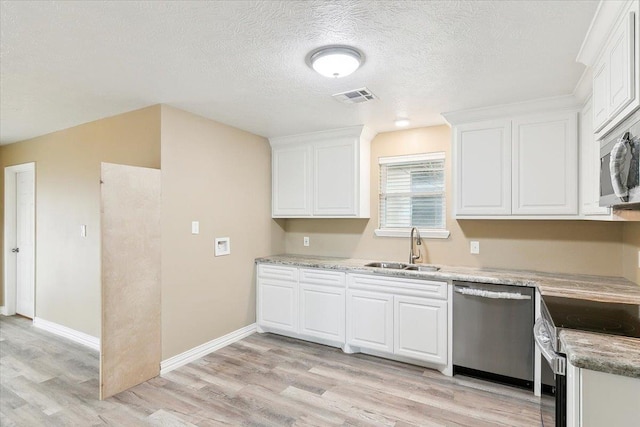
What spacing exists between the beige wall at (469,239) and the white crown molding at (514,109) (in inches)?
18.1

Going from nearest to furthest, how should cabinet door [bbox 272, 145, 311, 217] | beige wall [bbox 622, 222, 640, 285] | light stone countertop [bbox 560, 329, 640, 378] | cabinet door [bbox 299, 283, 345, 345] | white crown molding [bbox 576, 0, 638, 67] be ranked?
light stone countertop [bbox 560, 329, 640, 378] < white crown molding [bbox 576, 0, 638, 67] < beige wall [bbox 622, 222, 640, 285] < cabinet door [bbox 299, 283, 345, 345] < cabinet door [bbox 272, 145, 311, 217]

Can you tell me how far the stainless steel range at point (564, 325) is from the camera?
4.94 ft

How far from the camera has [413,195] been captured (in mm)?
3896

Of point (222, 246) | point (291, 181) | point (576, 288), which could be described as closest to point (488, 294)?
point (576, 288)

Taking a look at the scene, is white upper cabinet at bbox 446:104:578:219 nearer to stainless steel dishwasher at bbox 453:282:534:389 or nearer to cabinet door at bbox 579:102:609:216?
cabinet door at bbox 579:102:609:216

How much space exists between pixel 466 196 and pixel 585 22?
5.61 feet

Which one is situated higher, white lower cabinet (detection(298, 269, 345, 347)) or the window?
the window

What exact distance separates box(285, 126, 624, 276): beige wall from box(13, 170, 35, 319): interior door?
356 cm

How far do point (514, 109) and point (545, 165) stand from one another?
57 cm

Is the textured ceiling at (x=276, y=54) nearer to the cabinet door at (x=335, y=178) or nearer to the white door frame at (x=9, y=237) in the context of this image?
the cabinet door at (x=335, y=178)

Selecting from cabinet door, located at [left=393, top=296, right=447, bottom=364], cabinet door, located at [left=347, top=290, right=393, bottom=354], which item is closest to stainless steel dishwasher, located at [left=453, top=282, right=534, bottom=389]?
cabinet door, located at [left=393, top=296, right=447, bottom=364]

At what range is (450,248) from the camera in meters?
3.63

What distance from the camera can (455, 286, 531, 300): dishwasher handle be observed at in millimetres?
2703

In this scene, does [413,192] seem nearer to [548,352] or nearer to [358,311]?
[358,311]
